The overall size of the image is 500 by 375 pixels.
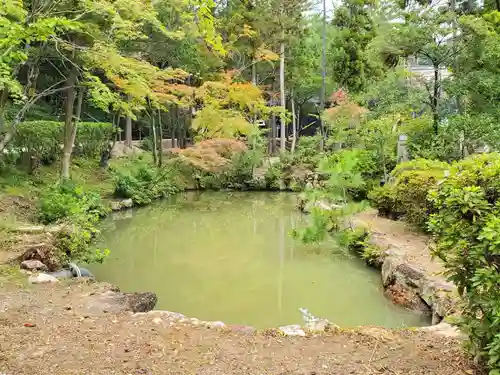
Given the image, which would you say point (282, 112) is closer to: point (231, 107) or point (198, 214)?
point (231, 107)

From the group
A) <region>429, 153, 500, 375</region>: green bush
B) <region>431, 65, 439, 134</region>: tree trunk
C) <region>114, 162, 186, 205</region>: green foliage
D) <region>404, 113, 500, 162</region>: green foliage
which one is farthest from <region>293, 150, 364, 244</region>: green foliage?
<region>114, 162, 186, 205</region>: green foliage

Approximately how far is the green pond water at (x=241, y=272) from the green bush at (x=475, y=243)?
2.26 metres

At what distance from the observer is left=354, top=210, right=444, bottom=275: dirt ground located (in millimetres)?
5658

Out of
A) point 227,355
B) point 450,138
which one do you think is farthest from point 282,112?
point 227,355

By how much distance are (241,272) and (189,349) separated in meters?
3.36

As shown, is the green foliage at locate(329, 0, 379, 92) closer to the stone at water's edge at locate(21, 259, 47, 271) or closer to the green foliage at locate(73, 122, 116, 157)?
the green foliage at locate(73, 122, 116, 157)

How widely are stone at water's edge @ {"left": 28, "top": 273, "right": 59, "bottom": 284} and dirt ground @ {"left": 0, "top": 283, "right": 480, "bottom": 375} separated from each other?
806 mm

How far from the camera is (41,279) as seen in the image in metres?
4.73

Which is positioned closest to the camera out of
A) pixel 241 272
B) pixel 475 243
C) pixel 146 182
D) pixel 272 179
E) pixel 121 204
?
pixel 475 243

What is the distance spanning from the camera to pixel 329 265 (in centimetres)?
677

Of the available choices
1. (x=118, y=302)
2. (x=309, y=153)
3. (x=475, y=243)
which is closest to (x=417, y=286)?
(x=475, y=243)

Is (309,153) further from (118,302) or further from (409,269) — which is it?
(118,302)

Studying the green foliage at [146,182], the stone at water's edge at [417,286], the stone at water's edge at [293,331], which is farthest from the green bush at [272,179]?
the stone at water's edge at [293,331]

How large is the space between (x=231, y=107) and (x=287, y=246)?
27.0 ft
